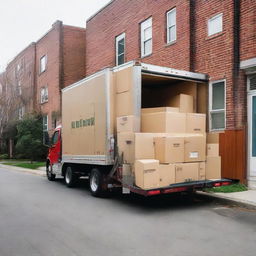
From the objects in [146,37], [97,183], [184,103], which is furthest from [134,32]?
[97,183]

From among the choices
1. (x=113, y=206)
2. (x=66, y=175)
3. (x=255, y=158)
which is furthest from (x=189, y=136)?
(x=66, y=175)

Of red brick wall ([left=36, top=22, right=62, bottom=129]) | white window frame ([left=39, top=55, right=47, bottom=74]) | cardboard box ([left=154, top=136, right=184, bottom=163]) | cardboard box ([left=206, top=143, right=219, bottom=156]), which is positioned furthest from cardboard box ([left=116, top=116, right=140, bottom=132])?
white window frame ([left=39, top=55, right=47, bottom=74])

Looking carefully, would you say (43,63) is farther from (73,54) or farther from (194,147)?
(194,147)

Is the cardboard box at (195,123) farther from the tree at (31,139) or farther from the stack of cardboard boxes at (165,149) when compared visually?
the tree at (31,139)

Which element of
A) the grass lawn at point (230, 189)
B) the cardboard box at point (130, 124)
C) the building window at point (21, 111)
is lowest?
the grass lawn at point (230, 189)

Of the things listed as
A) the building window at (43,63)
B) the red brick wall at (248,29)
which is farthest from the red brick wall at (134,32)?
the building window at (43,63)

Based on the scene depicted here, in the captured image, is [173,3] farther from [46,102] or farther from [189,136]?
[46,102]

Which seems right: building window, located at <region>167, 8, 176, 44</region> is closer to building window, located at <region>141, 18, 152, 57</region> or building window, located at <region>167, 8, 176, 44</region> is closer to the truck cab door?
building window, located at <region>141, 18, 152, 57</region>

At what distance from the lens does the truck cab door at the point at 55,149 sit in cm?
1292

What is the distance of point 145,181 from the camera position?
754 centimetres

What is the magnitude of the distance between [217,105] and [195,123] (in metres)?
3.08

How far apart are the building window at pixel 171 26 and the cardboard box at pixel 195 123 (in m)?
5.84

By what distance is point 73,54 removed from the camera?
2555 cm

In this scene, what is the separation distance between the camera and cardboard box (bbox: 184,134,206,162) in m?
8.41
